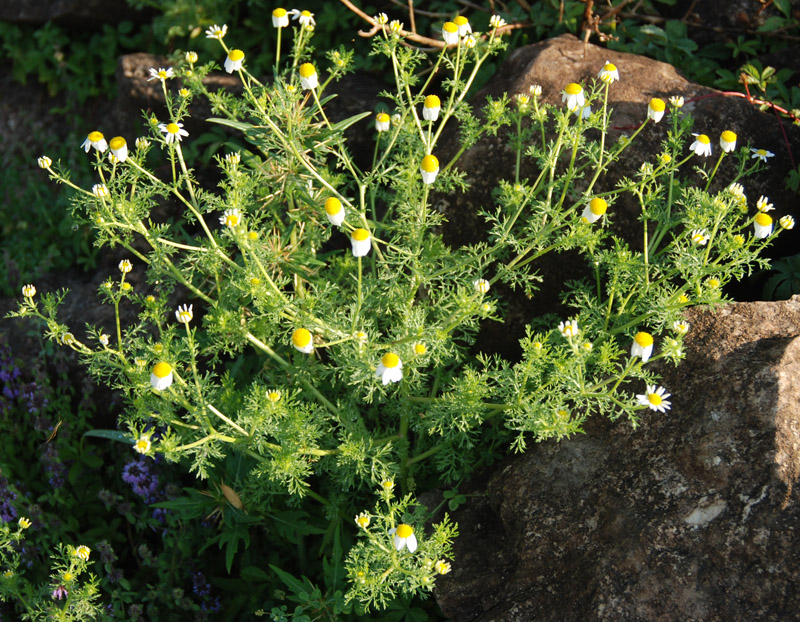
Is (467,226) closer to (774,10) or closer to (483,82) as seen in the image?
(483,82)

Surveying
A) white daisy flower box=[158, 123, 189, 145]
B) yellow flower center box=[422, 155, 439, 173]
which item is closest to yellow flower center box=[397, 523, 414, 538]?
yellow flower center box=[422, 155, 439, 173]

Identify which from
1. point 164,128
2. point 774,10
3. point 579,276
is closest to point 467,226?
point 579,276

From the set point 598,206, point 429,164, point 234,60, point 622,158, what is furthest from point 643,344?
point 234,60

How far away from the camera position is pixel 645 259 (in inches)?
122

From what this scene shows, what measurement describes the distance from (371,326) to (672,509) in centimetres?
140

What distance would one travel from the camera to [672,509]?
9.41ft

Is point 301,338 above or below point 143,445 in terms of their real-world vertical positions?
above

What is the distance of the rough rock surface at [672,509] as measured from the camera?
106 inches

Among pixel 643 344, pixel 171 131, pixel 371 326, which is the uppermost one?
pixel 171 131

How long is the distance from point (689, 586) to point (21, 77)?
244 inches

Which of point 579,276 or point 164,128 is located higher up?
point 164,128

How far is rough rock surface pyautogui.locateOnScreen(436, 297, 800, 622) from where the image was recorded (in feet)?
8.85

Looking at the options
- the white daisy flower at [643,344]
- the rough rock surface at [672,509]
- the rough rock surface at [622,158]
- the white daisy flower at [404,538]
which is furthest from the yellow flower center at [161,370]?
the rough rock surface at [622,158]

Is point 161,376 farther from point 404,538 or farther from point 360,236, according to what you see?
point 404,538
